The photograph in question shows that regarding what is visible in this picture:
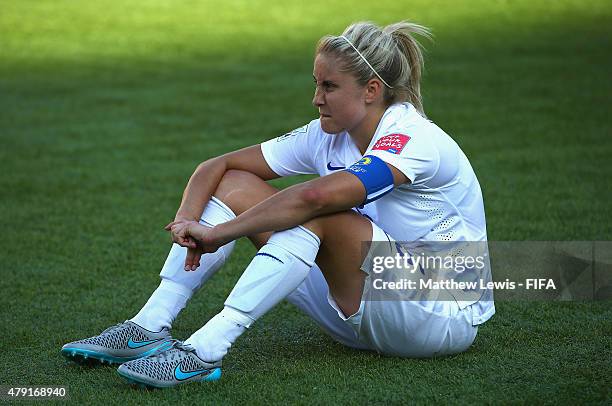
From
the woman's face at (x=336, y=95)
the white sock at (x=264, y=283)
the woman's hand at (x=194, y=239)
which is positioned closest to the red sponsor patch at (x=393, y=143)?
the woman's face at (x=336, y=95)

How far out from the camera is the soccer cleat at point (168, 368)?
3.33m

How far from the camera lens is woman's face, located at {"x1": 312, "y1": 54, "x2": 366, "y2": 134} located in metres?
3.56

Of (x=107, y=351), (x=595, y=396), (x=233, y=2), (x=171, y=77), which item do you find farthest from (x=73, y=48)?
(x=595, y=396)

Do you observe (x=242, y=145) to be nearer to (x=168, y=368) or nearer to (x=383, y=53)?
(x=383, y=53)

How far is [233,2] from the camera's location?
16.8m

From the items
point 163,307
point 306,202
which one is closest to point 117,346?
point 163,307

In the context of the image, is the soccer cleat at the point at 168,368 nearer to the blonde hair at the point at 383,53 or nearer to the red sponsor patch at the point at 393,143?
the red sponsor patch at the point at 393,143

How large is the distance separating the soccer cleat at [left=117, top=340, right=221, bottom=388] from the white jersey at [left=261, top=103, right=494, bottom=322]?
0.84m

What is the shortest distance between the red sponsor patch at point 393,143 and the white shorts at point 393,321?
0.26 metres

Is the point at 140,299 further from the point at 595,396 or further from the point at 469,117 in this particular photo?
the point at 469,117

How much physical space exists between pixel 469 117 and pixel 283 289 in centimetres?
580

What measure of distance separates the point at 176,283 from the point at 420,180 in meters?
0.97

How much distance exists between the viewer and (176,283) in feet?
12.2

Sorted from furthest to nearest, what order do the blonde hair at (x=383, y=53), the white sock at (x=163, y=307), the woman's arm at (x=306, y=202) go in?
the white sock at (x=163, y=307)
the blonde hair at (x=383, y=53)
the woman's arm at (x=306, y=202)
